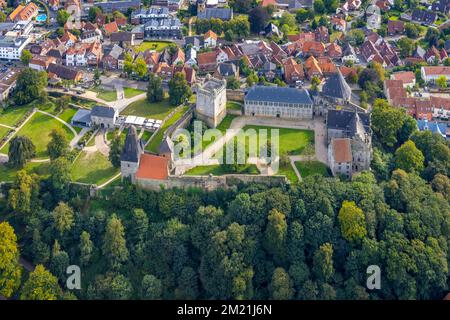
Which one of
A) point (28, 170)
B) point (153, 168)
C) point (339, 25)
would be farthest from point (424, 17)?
point (28, 170)

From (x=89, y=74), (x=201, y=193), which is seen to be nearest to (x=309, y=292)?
(x=201, y=193)

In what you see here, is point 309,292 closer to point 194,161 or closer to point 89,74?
point 194,161

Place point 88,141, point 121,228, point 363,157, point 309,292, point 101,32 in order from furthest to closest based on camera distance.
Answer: point 101,32, point 88,141, point 363,157, point 121,228, point 309,292

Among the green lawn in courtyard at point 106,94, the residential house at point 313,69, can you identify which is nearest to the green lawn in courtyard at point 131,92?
the green lawn in courtyard at point 106,94

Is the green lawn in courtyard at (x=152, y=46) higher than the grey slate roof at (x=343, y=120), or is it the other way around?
the grey slate roof at (x=343, y=120)

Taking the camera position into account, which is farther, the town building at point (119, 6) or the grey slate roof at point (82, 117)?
the town building at point (119, 6)

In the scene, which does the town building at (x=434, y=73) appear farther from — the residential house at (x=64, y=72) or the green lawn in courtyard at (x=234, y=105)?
the residential house at (x=64, y=72)
